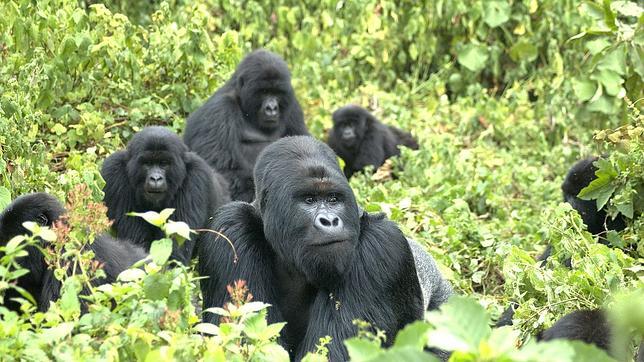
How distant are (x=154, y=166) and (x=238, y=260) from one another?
2.40 meters

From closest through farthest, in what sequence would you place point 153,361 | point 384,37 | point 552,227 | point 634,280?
point 153,361, point 634,280, point 552,227, point 384,37

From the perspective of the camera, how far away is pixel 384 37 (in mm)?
11203

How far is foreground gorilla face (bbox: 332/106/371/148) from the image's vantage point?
33.7 ft

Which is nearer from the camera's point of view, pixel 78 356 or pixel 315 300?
pixel 78 356

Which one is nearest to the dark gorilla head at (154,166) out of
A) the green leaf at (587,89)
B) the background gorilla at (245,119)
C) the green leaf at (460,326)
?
the background gorilla at (245,119)

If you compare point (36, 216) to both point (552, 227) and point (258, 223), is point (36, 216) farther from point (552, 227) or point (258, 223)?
point (552, 227)

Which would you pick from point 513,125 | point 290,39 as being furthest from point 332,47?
point 513,125

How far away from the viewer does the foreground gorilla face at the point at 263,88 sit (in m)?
8.73

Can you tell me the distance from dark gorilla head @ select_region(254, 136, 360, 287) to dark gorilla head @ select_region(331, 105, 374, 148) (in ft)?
18.7

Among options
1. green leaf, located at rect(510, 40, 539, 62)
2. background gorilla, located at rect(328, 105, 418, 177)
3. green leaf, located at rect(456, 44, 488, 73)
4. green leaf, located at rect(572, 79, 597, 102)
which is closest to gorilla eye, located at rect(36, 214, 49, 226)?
green leaf, located at rect(572, 79, 597, 102)

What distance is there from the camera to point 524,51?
11.1 metres

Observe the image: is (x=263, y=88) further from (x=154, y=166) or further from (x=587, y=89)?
(x=587, y=89)

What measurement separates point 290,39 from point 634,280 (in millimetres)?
6608

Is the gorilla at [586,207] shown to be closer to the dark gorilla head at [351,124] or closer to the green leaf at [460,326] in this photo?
the green leaf at [460,326]
